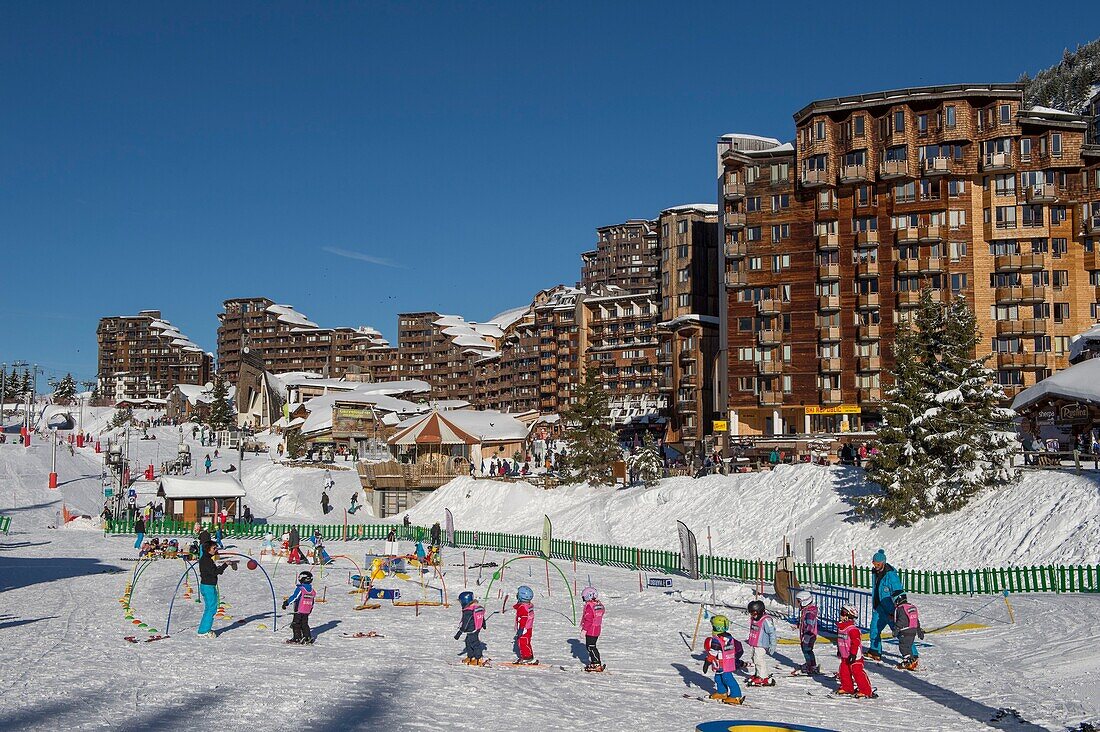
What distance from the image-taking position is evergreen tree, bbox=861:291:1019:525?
40.3m

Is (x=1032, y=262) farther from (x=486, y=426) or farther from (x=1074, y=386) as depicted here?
(x=486, y=426)

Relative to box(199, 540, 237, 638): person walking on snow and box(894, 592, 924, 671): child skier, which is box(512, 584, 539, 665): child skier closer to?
box(199, 540, 237, 638): person walking on snow

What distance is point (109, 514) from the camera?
5366cm

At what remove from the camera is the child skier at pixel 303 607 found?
65.6ft

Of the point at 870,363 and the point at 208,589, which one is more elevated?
the point at 870,363

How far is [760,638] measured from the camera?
17.0m

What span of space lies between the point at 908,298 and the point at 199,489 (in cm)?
4870

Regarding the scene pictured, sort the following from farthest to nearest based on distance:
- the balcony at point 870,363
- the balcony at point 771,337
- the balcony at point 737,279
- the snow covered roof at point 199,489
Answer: the balcony at point 737,279 → the balcony at point 771,337 → the balcony at point 870,363 → the snow covered roof at point 199,489

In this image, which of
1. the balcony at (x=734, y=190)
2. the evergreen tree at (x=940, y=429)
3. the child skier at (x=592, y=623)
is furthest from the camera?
the balcony at (x=734, y=190)

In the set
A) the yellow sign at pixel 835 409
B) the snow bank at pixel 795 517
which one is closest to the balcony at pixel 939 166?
the yellow sign at pixel 835 409

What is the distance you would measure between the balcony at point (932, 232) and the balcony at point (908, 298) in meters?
3.82

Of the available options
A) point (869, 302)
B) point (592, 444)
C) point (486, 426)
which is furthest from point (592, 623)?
point (486, 426)

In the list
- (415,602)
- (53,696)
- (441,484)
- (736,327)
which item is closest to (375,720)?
(53,696)

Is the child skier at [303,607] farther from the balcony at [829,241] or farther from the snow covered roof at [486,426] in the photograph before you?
the balcony at [829,241]
